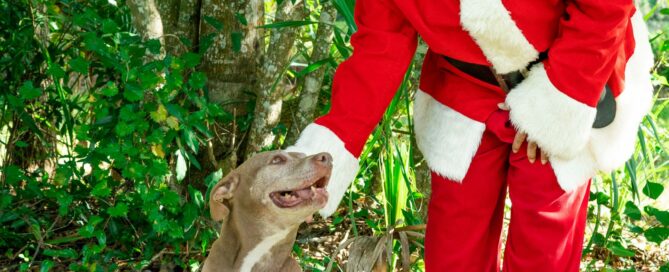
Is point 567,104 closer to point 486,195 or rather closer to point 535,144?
point 535,144

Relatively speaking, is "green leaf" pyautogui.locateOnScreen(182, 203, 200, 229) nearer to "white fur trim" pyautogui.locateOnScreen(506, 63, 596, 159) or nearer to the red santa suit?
the red santa suit

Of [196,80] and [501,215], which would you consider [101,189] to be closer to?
[196,80]

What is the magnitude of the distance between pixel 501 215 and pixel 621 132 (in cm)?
46

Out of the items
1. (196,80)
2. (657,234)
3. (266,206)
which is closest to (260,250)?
(266,206)

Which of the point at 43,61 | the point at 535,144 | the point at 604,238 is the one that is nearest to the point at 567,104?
the point at 535,144

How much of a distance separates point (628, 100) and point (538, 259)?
1.75 ft

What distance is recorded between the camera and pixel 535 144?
7.84 ft

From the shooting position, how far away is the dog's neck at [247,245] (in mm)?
2387

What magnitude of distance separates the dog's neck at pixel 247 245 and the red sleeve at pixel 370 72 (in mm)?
336

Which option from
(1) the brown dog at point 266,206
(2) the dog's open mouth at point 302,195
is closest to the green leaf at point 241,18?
(1) the brown dog at point 266,206

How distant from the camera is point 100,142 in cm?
308

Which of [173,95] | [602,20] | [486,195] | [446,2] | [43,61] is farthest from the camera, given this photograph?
[43,61]

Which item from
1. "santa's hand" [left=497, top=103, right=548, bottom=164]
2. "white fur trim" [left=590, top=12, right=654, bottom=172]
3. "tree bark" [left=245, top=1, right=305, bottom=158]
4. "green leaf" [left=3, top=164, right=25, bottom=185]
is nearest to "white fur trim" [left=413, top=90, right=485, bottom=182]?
"santa's hand" [left=497, top=103, right=548, bottom=164]

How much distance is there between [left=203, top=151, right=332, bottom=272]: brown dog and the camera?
2250mm
